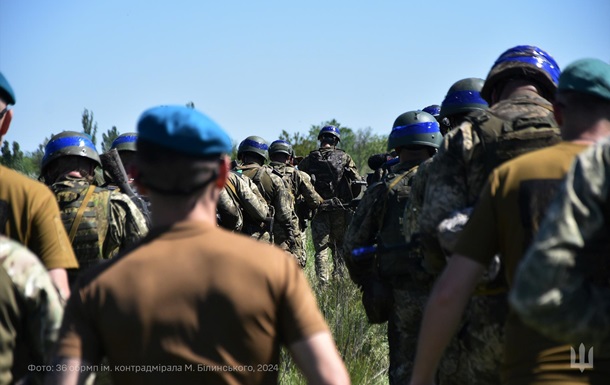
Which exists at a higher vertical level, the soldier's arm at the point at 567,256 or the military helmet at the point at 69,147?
the soldier's arm at the point at 567,256

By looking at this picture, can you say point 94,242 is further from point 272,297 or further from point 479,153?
point 272,297

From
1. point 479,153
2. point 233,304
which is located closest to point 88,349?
point 233,304

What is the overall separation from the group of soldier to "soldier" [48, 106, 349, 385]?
0.07m

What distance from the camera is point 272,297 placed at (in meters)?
2.60

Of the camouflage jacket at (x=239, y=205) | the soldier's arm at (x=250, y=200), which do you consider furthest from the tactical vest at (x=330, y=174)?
the soldier's arm at (x=250, y=200)

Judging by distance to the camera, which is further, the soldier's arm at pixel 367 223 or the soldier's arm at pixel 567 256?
the soldier's arm at pixel 367 223

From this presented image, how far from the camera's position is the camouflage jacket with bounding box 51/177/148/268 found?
5.30m

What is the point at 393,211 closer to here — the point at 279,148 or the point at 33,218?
the point at 33,218

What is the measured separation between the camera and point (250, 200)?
10000mm

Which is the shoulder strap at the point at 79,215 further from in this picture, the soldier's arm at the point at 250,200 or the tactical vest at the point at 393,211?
the soldier's arm at the point at 250,200

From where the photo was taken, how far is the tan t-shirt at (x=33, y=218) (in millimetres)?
3570

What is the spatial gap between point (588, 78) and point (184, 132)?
1.34m

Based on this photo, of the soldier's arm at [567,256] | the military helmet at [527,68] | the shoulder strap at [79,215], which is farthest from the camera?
the shoulder strap at [79,215]

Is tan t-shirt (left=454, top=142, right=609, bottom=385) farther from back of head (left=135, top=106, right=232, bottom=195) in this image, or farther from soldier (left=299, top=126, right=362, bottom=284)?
soldier (left=299, top=126, right=362, bottom=284)
